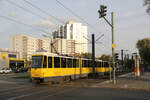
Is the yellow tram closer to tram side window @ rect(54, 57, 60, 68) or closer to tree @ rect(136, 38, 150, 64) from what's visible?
tram side window @ rect(54, 57, 60, 68)

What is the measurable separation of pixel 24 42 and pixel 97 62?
13032 centimetres

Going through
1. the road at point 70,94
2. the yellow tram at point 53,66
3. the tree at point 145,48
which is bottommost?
the road at point 70,94

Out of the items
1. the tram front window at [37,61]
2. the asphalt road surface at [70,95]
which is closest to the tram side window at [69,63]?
the tram front window at [37,61]

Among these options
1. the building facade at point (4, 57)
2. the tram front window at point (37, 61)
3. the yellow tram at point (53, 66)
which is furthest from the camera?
the building facade at point (4, 57)

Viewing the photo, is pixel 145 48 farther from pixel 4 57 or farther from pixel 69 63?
pixel 4 57

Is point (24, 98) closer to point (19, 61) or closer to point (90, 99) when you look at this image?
point (90, 99)

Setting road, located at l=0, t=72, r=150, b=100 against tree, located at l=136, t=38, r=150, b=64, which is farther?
tree, located at l=136, t=38, r=150, b=64

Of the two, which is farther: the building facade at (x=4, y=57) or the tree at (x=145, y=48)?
the building facade at (x=4, y=57)

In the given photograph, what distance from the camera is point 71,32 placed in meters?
95.9

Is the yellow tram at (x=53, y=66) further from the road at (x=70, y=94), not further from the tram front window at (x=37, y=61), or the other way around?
the road at (x=70, y=94)

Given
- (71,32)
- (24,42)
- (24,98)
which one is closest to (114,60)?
(24,98)

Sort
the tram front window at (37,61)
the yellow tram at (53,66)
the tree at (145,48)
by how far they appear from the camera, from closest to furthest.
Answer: the yellow tram at (53,66)
the tram front window at (37,61)
the tree at (145,48)

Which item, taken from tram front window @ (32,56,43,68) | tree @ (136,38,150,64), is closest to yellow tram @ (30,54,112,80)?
tram front window @ (32,56,43,68)

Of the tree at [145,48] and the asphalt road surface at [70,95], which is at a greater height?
the tree at [145,48]
